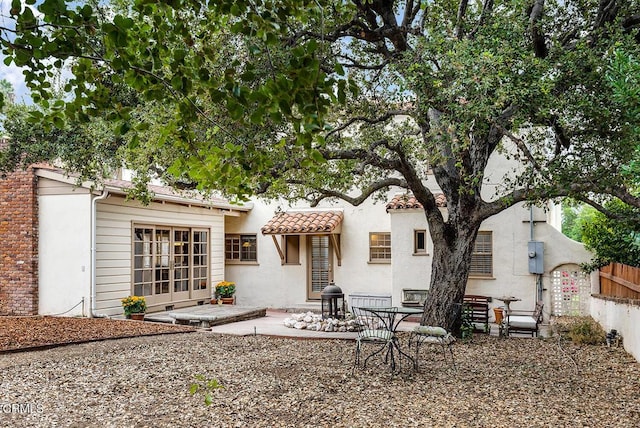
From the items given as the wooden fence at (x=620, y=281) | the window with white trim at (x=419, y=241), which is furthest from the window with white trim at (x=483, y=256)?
the wooden fence at (x=620, y=281)

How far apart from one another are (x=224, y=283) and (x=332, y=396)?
412 inches

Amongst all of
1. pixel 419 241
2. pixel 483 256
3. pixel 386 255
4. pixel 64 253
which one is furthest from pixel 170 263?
pixel 483 256

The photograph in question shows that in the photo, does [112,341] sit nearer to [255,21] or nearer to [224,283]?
[224,283]

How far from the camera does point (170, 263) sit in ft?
47.9

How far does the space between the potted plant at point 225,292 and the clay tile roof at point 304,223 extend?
2.00 meters

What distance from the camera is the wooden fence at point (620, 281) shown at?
8.57m

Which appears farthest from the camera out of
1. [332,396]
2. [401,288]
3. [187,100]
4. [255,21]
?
[401,288]

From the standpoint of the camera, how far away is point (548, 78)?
655 cm

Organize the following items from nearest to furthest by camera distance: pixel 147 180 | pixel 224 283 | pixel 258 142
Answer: pixel 258 142 < pixel 147 180 < pixel 224 283

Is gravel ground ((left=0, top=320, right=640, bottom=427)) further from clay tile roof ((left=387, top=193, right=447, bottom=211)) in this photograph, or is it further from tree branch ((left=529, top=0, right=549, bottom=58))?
clay tile roof ((left=387, top=193, right=447, bottom=211))

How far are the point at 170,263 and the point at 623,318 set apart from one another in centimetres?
1087

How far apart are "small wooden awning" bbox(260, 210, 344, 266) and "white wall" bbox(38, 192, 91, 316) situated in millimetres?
5200

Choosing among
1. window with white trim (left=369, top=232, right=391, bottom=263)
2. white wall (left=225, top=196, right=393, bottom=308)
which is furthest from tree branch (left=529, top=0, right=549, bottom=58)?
window with white trim (left=369, top=232, right=391, bottom=263)

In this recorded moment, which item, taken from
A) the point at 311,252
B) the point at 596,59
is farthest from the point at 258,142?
the point at 311,252
